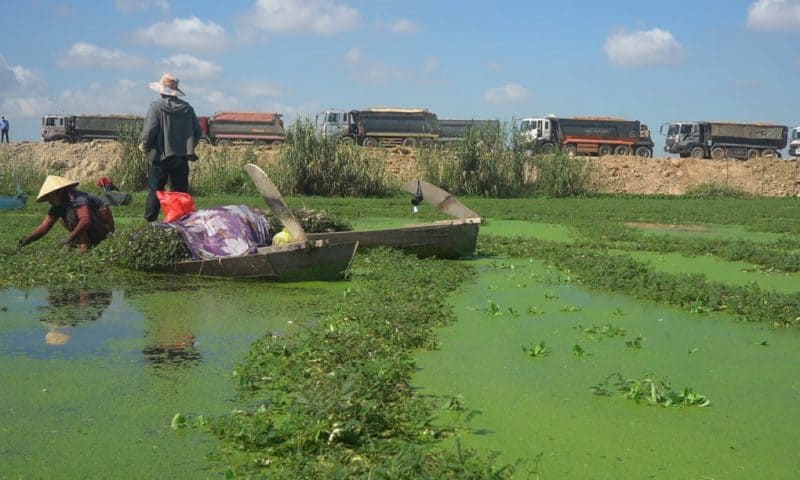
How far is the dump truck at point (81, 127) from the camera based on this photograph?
42.9 m

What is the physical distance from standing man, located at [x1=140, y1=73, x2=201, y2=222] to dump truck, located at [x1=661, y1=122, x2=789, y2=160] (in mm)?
34215

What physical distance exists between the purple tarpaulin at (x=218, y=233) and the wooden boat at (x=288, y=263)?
0.18 meters

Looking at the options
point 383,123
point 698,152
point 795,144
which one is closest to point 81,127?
point 383,123

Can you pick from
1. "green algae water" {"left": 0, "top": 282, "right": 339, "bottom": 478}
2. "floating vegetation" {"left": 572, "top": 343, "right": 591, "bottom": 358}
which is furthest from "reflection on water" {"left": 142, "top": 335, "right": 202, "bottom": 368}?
"floating vegetation" {"left": 572, "top": 343, "right": 591, "bottom": 358}

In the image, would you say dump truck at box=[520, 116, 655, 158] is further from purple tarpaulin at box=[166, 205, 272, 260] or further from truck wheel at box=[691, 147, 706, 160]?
purple tarpaulin at box=[166, 205, 272, 260]

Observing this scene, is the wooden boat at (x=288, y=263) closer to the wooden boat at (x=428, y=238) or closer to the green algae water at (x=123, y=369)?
the green algae water at (x=123, y=369)

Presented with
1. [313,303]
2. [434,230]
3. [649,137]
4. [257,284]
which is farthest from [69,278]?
[649,137]

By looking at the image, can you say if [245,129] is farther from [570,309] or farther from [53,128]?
[570,309]

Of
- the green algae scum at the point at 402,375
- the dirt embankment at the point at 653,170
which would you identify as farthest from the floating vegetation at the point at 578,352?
the dirt embankment at the point at 653,170

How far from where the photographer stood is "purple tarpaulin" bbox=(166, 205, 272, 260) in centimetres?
879

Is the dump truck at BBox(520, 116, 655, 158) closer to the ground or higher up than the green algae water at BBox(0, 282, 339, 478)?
higher up

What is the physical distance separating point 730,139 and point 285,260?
3640 cm

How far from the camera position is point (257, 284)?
8.42 m

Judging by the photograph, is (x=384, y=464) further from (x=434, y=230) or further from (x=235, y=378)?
(x=434, y=230)
